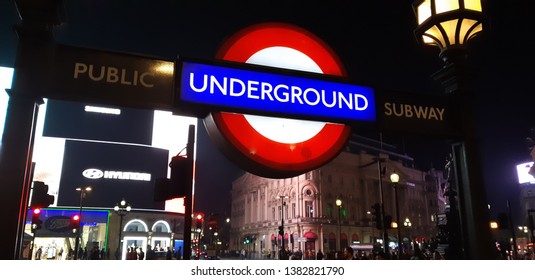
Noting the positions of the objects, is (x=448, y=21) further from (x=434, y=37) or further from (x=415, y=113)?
(x=415, y=113)

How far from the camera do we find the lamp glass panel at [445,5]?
328cm

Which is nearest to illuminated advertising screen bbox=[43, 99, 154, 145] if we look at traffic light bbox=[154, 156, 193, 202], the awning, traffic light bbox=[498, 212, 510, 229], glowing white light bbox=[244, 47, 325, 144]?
the awning

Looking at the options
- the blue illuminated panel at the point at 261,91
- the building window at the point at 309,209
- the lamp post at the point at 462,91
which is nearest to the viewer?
the blue illuminated panel at the point at 261,91

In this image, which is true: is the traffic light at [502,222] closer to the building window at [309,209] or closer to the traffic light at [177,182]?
the traffic light at [177,182]

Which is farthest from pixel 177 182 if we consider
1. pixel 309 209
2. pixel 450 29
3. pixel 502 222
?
pixel 309 209

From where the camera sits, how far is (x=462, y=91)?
3594 mm

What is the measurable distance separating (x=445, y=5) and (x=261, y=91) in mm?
1759

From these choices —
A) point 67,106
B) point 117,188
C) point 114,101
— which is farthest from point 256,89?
point 67,106

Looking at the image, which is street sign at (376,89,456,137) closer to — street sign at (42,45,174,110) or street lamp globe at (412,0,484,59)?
street lamp globe at (412,0,484,59)

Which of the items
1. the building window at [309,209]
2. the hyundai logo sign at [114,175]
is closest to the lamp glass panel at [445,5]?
the hyundai logo sign at [114,175]

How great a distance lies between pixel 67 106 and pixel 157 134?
10.6m

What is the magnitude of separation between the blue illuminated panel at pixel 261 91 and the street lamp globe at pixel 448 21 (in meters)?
1.11

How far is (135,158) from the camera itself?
48.4 metres

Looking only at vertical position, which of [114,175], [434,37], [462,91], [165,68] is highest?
[114,175]
